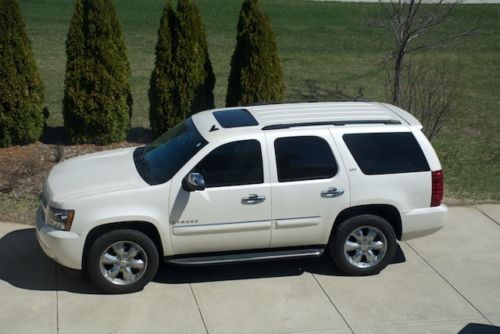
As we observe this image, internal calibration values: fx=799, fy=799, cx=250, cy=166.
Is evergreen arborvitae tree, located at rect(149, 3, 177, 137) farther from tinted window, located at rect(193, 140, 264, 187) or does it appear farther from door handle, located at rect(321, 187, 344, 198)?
door handle, located at rect(321, 187, 344, 198)

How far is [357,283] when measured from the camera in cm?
825

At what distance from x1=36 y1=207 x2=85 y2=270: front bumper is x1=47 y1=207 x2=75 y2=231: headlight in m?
0.05

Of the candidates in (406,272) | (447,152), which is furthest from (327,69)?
(406,272)

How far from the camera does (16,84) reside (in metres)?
12.0

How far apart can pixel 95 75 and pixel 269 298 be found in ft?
18.5

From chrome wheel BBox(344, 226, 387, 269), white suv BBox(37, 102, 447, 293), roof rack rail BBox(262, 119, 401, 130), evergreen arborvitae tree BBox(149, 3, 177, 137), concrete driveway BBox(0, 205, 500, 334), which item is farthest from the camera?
evergreen arborvitae tree BBox(149, 3, 177, 137)

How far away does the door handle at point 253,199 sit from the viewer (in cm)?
785

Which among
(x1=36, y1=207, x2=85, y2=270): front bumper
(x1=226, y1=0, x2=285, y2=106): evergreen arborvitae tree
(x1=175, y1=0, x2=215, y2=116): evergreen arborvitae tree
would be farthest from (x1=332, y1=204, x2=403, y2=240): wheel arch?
(x1=175, y1=0, x2=215, y2=116): evergreen arborvitae tree

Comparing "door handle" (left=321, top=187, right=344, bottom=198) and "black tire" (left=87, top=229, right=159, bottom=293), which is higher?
"door handle" (left=321, top=187, right=344, bottom=198)

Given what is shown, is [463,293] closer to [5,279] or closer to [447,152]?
[5,279]

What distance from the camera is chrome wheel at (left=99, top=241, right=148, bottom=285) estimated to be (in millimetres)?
7762

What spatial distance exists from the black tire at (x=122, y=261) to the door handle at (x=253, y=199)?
39.0 inches

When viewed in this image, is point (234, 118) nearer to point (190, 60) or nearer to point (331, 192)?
point (331, 192)

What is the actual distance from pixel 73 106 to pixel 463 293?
22.0ft
